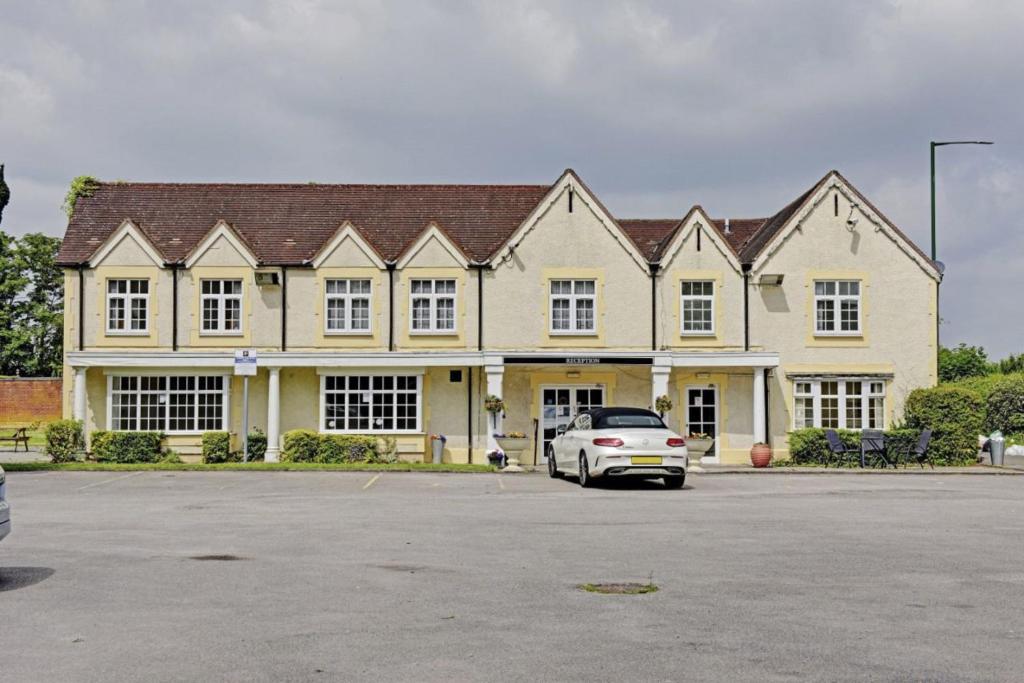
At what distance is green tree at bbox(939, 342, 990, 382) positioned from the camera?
61.8 meters

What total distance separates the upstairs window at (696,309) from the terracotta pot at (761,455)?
12.5 feet

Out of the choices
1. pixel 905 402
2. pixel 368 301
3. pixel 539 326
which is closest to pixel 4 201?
pixel 368 301

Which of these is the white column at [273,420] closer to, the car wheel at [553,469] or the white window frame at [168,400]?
the white window frame at [168,400]

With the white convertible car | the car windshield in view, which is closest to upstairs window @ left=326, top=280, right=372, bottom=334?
the white convertible car

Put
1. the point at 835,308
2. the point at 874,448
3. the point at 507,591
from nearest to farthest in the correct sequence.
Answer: the point at 507,591 < the point at 874,448 < the point at 835,308

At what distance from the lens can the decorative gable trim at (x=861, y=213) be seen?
33.7 meters

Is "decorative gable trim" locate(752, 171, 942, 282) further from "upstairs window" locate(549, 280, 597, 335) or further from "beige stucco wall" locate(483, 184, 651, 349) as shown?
"upstairs window" locate(549, 280, 597, 335)

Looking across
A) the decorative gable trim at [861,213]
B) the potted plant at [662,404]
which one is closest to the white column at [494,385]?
the potted plant at [662,404]

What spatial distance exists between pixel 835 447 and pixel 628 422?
10950 millimetres

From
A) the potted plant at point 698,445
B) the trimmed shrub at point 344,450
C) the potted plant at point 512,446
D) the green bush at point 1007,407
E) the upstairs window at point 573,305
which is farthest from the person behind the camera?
the green bush at point 1007,407

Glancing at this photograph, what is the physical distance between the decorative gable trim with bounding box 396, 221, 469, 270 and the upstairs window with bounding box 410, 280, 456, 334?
0.69 metres

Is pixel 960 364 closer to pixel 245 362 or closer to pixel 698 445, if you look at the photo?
pixel 698 445

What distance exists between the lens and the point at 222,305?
110ft

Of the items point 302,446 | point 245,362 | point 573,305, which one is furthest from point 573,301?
point 245,362
